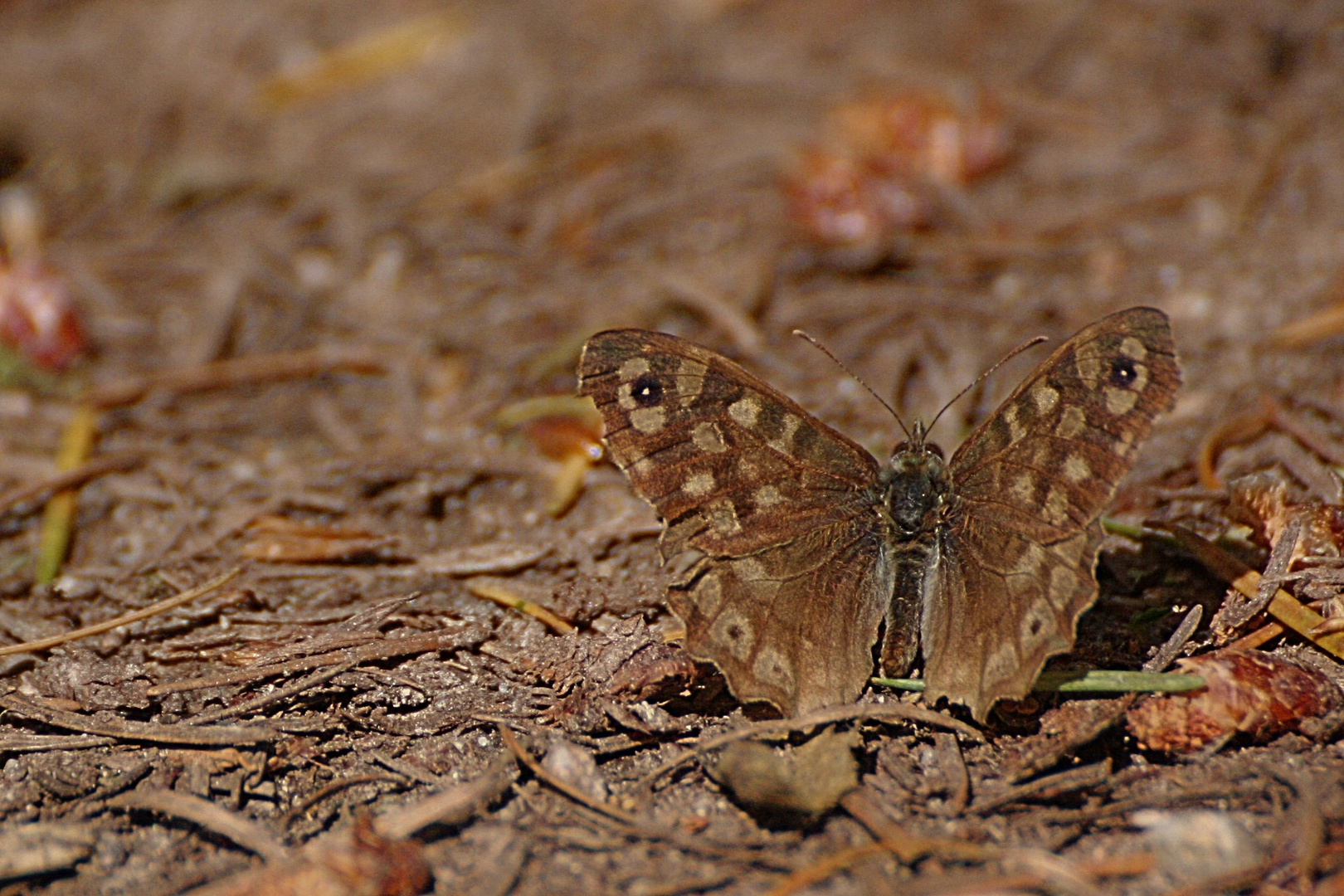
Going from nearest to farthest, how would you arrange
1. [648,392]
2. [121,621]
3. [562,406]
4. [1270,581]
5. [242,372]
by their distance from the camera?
[648,392] → [1270,581] → [121,621] → [562,406] → [242,372]

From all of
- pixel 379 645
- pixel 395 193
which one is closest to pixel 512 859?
pixel 379 645

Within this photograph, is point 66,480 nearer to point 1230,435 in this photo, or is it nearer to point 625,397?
point 625,397

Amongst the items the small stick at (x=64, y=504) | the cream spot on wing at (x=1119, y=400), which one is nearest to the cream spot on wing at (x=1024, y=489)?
the cream spot on wing at (x=1119, y=400)

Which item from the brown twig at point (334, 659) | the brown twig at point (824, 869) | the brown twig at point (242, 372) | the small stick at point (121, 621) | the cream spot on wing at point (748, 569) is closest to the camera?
the brown twig at point (824, 869)

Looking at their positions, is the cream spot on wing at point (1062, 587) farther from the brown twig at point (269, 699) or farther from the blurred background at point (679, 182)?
the brown twig at point (269, 699)

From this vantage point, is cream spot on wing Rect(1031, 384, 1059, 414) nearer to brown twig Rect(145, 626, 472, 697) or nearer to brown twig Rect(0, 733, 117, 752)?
brown twig Rect(145, 626, 472, 697)

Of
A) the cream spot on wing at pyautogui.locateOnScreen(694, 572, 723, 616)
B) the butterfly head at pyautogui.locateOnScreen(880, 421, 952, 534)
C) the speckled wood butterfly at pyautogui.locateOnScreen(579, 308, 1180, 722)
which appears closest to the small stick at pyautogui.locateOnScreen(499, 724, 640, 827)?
the speckled wood butterfly at pyautogui.locateOnScreen(579, 308, 1180, 722)

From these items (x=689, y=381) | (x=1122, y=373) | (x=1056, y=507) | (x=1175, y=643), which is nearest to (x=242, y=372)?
(x=689, y=381)
